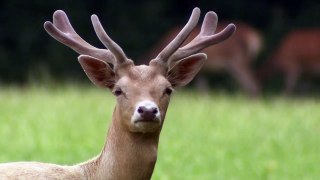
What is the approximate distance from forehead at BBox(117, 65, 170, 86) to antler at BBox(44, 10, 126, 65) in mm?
117

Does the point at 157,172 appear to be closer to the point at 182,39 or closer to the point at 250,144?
the point at 250,144

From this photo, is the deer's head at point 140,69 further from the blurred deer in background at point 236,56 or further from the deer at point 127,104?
the blurred deer in background at point 236,56

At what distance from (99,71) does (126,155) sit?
1.83ft

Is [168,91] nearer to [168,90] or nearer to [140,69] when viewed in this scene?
[168,90]

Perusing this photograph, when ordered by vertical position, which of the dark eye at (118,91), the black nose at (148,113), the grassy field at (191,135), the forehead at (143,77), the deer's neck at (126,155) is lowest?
the grassy field at (191,135)

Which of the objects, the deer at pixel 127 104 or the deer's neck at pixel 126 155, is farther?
the deer's neck at pixel 126 155

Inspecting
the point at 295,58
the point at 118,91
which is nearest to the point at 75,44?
the point at 118,91

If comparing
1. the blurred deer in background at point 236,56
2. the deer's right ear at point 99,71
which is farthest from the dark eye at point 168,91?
the blurred deer in background at point 236,56

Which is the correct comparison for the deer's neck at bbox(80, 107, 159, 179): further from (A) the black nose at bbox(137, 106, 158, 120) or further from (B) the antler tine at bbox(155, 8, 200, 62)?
(B) the antler tine at bbox(155, 8, 200, 62)

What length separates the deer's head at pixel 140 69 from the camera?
6.15 metres

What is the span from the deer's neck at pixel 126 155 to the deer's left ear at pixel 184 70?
0.47 m

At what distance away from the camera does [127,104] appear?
6.23 metres

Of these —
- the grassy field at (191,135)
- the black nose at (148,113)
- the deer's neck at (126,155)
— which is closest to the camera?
the black nose at (148,113)

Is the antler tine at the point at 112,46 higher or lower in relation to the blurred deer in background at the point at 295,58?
higher
